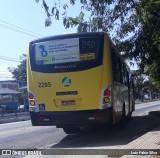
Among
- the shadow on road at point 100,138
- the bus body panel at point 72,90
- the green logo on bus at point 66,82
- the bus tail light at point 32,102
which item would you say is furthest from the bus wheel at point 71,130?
the green logo on bus at point 66,82

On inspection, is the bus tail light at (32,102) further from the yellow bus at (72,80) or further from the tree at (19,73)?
the tree at (19,73)

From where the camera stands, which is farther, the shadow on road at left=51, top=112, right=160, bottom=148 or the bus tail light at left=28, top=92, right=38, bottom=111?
the bus tail light at left=28, top=92, right=38, bottom=111

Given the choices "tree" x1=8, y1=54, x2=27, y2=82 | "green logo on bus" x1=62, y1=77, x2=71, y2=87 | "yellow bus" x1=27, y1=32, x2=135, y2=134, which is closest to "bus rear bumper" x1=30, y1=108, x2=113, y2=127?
"yellow bus" x1=27, y1=32, x2=135, y2=134

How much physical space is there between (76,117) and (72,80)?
1.20 m

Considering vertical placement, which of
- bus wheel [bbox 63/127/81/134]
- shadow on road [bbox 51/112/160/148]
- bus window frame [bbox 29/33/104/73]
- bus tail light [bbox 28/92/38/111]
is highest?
bus window frame [bbox 29/33/104/73]

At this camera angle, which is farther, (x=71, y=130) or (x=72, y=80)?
(x=71, y=130)

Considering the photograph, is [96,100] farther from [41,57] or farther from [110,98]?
[41,57]

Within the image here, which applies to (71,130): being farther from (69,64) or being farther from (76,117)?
(69,64)

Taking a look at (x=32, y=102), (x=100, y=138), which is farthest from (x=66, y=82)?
(x=100, y=138)

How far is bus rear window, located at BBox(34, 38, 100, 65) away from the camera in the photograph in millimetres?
12570

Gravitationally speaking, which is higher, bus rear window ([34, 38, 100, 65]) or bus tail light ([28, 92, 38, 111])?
bus rear window ([34, 38, 100, 65])

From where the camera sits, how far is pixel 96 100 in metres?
12.3

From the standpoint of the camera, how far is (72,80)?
1256 centimetres

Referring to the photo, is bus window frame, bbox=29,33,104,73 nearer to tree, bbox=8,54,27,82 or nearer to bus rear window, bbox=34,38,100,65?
bus rear window, bbox=34,38,100,65
